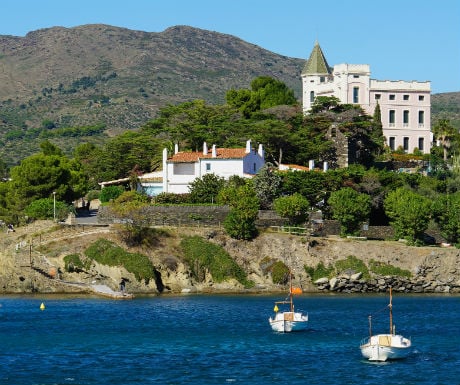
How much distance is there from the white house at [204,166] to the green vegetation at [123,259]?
70.5 ft

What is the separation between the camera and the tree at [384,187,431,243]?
120312 millimetres

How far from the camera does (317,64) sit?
169500 mm

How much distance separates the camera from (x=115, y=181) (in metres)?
144

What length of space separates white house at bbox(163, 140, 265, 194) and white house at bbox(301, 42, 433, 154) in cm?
3204

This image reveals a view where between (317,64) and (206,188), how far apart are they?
48.7 metres

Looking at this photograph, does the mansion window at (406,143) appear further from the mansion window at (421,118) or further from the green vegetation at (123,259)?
the green vegetation at (123,259)

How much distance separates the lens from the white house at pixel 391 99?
532 ft

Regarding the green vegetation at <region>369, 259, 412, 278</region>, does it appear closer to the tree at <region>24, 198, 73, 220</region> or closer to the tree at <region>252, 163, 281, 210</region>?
the tree at <region>252, 163, 281, 210</region>

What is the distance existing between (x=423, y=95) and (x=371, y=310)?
73.5 metres

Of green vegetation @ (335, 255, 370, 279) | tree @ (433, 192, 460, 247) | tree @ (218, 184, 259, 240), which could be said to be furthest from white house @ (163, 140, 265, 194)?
tree @ (433, 192, 460, 247)

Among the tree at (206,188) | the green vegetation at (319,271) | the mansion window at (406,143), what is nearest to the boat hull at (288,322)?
the green vegetation at (319,271)

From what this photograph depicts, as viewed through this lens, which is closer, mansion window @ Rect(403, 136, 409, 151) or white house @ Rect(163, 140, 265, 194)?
white house @ Rect(163, 140, 265, 194)

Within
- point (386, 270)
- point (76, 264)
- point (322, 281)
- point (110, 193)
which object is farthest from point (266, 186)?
point (76, 264)

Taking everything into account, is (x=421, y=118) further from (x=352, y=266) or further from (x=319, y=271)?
(x=319, y=271)
